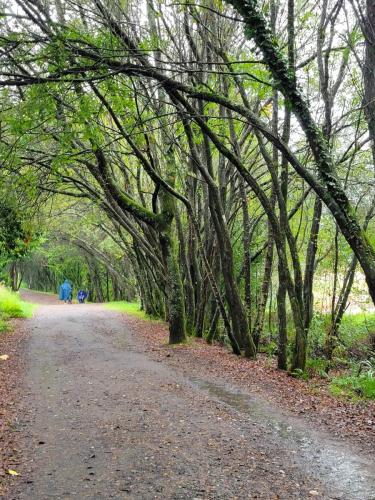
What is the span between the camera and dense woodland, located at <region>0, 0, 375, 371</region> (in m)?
6.14

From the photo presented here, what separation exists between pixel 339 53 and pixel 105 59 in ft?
20.0

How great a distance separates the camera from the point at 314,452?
5.20 metres

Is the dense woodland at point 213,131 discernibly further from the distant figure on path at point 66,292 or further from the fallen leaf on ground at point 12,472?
the distant figure on path at point 66,292

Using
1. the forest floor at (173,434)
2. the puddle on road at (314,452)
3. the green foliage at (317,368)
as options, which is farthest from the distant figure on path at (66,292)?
the puddle on road at (314,452)

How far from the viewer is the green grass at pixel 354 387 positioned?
805 cm

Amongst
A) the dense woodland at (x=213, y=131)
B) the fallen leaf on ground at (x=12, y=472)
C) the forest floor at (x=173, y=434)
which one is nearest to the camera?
the forest floor at (x=173, y=434)

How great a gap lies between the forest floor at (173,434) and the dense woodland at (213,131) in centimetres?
184

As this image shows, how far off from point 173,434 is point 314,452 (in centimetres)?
160

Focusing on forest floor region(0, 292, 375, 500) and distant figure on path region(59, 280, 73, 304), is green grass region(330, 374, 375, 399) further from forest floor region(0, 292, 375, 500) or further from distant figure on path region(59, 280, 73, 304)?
distant figure on path region(59, 280, 73, 304)

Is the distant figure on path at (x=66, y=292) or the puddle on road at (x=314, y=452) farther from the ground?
the distant figure on path at (x=66, y=292)

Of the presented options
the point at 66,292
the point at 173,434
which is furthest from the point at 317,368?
the point at 66,292

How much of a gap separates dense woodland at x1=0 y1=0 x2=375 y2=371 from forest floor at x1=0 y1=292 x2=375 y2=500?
72.5 inches

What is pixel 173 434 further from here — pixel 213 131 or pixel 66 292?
pixel 66 292

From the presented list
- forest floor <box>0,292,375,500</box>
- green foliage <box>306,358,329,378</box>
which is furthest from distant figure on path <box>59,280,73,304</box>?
green foliage <box>306,358,329,378</box>
